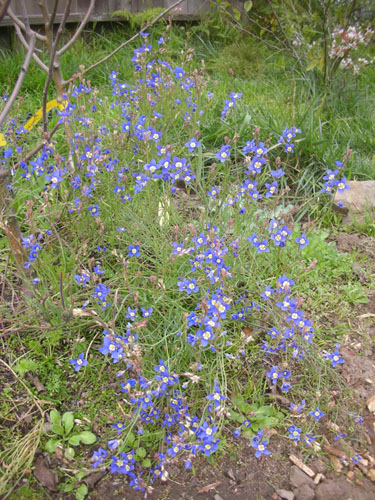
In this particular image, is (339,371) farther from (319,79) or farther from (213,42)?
(213,42)

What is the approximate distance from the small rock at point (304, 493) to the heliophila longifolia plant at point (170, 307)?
17 centimetres

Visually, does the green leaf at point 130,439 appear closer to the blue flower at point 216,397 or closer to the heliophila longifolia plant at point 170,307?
the heliophila longifolia plant at point 170,307

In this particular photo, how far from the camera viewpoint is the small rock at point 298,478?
1.99 meters

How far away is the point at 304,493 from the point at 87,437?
3.00 feet

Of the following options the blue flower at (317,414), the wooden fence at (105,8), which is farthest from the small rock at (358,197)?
the wooden fence at (105,8)

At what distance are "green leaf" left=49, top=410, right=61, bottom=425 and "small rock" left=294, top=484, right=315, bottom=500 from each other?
1.03 m

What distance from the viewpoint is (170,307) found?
2357 millimetres

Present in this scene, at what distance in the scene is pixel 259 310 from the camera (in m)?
2.40

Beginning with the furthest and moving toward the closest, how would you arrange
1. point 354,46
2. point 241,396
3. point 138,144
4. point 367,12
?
point 367,12, point 354,46, point 138,144, point 241,396

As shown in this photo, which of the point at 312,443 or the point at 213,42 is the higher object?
the point at 213,42

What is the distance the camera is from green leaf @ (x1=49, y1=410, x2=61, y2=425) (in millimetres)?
2078

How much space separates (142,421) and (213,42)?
→ 4.67 meters

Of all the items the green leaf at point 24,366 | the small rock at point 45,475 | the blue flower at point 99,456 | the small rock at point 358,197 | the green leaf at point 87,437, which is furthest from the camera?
the small rock at point 358,197

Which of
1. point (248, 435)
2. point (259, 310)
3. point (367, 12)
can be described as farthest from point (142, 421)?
point (367, 12)
